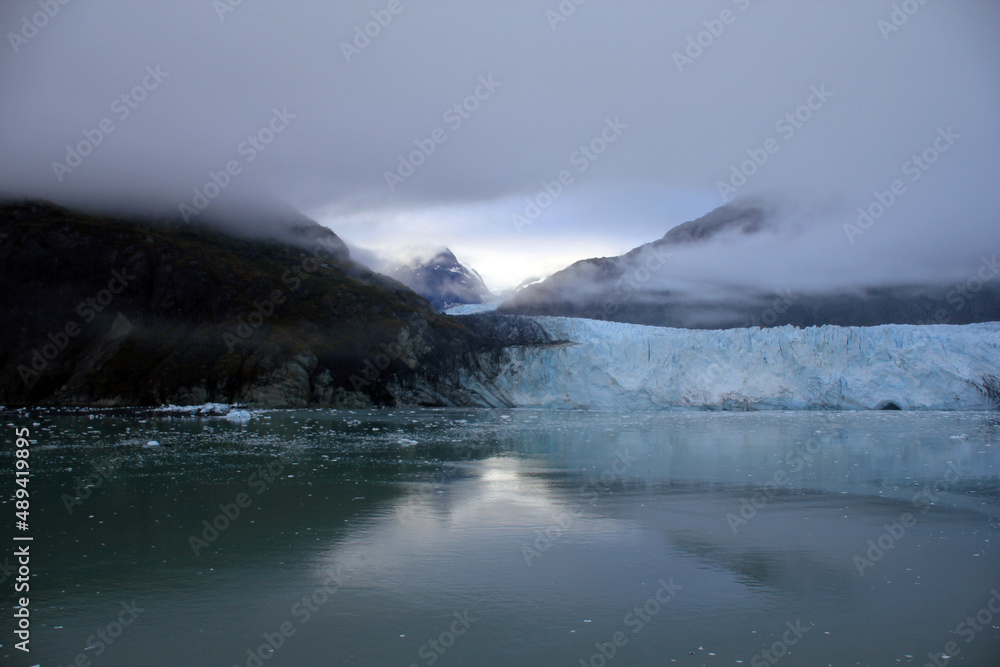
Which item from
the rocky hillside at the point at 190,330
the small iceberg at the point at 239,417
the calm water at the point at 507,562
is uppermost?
the rocky hillside at the point at 190,330

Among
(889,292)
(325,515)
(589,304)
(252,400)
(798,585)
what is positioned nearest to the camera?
(798,585)

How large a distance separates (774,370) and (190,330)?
127ft

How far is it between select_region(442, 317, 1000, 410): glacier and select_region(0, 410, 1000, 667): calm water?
26.2 metres

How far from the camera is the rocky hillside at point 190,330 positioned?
→ 43.9 meters

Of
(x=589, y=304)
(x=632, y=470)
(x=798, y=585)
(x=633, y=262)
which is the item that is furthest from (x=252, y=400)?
(x=633, y=262)

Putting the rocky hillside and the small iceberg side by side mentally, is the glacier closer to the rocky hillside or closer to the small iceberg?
the rocky hillside

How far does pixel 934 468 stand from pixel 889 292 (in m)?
69.7

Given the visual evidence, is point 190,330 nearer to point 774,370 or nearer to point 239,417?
point 239,417

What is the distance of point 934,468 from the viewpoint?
15961 millimetres

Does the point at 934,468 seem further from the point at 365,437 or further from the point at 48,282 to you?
the point at 48,282

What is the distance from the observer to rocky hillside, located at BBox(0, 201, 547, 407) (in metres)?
43.9

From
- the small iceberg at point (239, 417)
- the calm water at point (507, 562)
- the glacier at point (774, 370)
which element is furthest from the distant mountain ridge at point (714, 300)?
the calm water at point (507, 562)

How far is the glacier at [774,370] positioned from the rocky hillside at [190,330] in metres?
5.34

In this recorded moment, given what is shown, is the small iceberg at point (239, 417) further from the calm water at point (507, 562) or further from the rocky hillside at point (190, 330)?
the calm water at point (507, 562)
